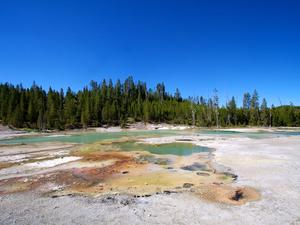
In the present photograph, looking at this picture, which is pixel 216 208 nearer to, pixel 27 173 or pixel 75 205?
pixel 75 205

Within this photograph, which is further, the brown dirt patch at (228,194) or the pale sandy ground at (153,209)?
the brown dirt patch at (228,194)

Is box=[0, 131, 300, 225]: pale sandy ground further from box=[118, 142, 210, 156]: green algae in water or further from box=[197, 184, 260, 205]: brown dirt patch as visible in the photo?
box=[118, 142, 210, 156]: green algae in water

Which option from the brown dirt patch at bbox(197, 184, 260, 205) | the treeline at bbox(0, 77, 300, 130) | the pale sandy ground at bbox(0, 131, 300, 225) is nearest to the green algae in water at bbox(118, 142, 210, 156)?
the brown dirt patch at bbox(197, 184, 260, 205)

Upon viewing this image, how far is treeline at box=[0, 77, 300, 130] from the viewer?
291 feet

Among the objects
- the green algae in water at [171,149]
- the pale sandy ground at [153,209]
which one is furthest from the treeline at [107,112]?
the pale sandy ground at [153,209]

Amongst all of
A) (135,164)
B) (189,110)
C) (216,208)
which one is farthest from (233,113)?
(216,208)

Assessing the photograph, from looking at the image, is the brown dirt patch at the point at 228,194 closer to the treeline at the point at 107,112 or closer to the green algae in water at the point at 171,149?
the green algae in water at the point at 171,149

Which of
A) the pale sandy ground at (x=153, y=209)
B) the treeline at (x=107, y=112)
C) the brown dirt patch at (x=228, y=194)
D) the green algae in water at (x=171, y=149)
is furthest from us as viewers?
the treeline at (x=107, y=112)

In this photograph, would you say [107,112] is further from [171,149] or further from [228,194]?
[228,194]

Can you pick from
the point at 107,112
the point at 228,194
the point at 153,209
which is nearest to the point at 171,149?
the point at 228,194

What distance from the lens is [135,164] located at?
2036cm

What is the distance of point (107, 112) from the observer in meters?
102

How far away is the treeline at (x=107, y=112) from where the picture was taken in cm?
8866

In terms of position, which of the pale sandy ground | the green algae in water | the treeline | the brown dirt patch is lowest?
the pale sandy ground
